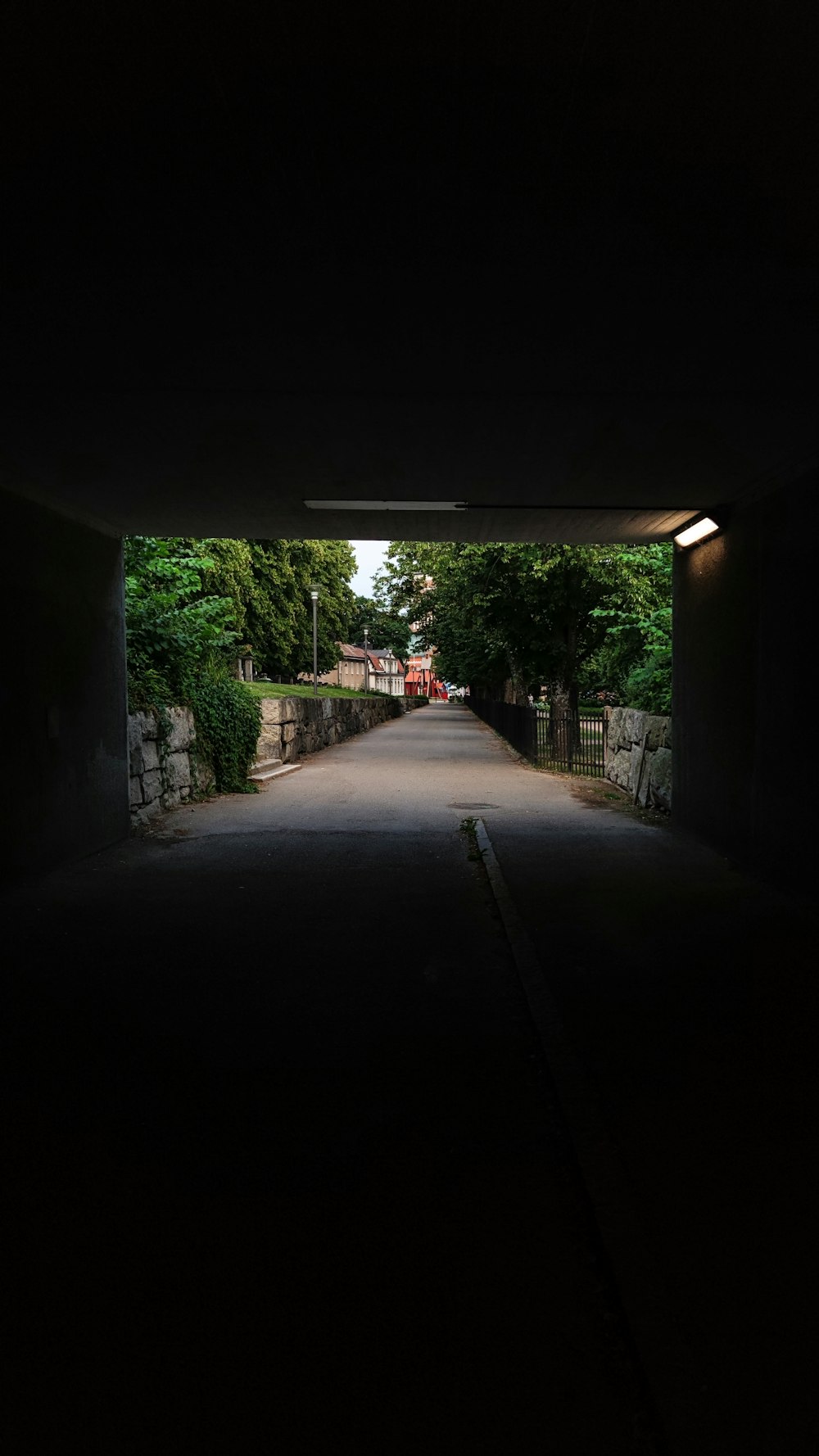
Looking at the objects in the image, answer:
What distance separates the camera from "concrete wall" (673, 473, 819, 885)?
25.1ft

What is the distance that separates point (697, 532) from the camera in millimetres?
10141

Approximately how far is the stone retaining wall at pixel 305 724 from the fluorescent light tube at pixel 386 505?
9.86 metres

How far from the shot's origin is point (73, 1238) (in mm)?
2867

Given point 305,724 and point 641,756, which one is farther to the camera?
point 305,724

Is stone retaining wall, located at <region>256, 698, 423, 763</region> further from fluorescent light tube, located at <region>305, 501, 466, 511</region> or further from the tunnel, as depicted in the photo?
the tunnel

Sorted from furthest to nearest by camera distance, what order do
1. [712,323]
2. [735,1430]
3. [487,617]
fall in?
1. [487,617]
2. [712,323]
3. [735,1430]

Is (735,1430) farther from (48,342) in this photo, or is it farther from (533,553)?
(533,553)

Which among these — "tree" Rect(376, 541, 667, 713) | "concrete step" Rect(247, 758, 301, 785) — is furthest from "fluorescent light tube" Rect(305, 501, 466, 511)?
"concrete step" Rect(247, 758, 301, 785)

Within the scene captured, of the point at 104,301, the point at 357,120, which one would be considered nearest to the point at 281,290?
the point at 104,301

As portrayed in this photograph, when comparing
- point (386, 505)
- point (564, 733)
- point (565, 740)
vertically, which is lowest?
point (565, 740)

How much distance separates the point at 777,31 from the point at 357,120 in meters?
1.42

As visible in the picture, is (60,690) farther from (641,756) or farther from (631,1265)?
(641,756)

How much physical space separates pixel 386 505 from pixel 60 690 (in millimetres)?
3872

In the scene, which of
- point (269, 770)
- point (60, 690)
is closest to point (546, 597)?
point (269, 770)
